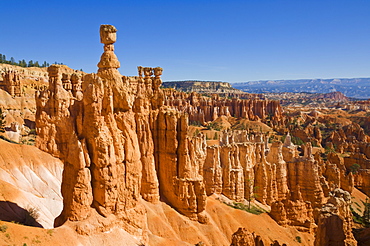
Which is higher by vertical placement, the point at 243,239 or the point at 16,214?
the point at 16,214

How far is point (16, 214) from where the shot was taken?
2241cm

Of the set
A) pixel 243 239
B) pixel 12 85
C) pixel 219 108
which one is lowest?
pixel 243 239

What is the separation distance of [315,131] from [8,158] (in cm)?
9535

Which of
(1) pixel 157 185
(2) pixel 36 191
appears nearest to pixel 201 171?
(1) pixel 157 185

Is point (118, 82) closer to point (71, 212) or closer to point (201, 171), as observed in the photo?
point (71, 212)

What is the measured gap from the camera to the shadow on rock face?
21266mm

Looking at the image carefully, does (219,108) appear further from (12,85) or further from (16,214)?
(16,214)

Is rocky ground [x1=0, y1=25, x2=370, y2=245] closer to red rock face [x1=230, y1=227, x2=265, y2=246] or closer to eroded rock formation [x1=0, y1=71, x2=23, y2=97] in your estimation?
red rock face [x1=230, y1=227, x2=265, y2=246]

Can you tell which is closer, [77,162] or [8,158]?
[77,162]

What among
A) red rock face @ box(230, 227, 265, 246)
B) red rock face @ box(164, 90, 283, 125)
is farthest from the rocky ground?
red rock face @ box(164, 90, 283, 125)

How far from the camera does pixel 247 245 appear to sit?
829 inches

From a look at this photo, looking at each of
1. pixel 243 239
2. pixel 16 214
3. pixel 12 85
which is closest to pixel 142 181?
pixel 16 214

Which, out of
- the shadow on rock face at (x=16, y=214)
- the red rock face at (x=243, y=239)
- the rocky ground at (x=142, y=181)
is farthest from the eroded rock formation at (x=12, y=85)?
the red rock face at (x=243, y=239)

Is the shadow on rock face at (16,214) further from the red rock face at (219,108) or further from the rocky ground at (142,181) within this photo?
the red rock face at (219,108)
